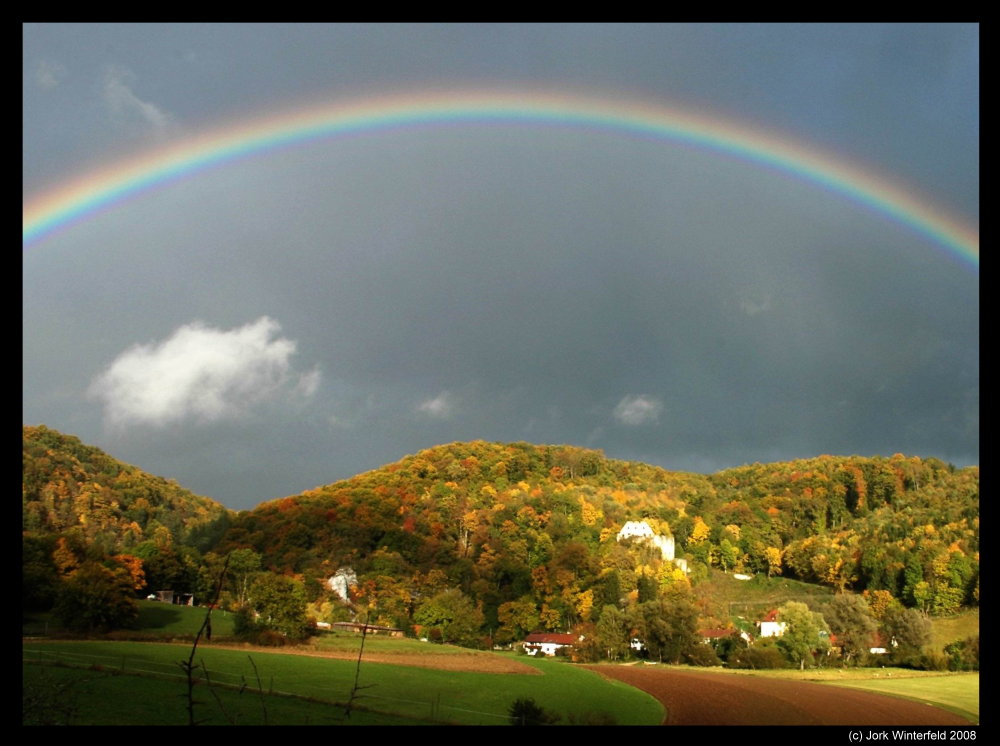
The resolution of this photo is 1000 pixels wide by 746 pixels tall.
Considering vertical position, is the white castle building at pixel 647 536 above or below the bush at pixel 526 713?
below

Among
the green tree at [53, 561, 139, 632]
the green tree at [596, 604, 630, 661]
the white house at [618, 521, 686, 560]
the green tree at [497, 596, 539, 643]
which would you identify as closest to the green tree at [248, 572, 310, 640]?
the green tree at [53, 561, 139, 632]

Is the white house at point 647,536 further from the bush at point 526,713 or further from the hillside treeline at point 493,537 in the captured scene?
the bush at point 526,713

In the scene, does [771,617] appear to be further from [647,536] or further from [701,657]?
[647,536]

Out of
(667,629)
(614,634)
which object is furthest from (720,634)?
(614,634)

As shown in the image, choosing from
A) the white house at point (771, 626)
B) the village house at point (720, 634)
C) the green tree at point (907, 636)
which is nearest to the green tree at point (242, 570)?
the village house at point (720, 634)

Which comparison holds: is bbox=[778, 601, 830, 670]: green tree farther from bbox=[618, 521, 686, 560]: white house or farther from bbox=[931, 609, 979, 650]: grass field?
bbox=[618, 521, 686, 560]: white house
